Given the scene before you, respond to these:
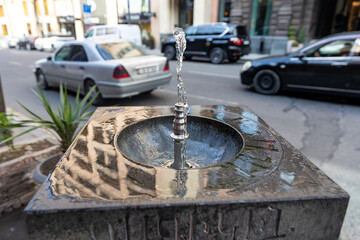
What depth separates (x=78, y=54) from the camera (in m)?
6.51

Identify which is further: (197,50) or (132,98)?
(197,50)

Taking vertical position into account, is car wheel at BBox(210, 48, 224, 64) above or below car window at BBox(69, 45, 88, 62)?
below

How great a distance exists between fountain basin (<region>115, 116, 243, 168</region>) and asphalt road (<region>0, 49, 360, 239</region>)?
1395mm

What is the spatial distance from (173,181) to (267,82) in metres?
6.66

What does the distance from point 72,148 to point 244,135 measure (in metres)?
1.21

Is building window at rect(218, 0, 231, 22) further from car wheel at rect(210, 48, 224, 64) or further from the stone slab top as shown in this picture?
the stone slab top

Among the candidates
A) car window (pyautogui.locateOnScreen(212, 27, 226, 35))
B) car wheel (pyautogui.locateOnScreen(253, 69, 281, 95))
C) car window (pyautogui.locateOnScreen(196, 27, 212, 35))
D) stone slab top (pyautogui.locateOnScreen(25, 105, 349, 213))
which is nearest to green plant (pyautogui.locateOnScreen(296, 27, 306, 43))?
car window (pyautogui.locateOnScreen(212, 27, 226, 35))

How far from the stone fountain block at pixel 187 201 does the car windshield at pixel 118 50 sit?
4.94 meters

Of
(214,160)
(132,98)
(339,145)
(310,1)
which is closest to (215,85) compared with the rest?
(132,98)

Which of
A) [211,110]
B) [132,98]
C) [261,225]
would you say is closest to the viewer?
[261,225]

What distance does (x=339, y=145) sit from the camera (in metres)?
4.20

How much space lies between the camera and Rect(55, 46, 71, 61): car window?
22.4 ft

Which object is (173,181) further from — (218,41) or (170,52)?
(170,52)

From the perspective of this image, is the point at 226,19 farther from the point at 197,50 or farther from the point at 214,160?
the point at 214,160
